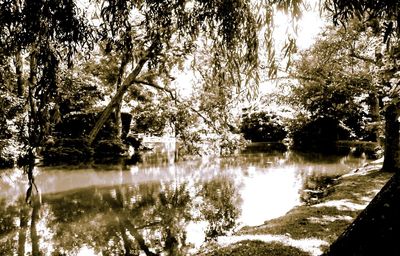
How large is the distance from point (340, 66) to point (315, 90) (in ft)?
5.76

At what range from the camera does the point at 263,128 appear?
42656mm

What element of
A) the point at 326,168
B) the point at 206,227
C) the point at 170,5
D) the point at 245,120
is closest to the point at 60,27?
the point at 170,5

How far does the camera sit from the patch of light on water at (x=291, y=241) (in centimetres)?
592

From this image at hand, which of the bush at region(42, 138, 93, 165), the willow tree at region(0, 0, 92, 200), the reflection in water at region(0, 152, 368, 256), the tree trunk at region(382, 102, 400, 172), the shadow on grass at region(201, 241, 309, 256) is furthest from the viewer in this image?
the tree trunk at region(382, 102, 400, 172)

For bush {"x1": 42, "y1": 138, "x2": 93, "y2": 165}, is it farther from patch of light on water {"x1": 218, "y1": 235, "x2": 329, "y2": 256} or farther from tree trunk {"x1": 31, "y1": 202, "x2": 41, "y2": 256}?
patch of light on water {"x1": 218, "y1": 235, "x2": 329, "y2": 256}

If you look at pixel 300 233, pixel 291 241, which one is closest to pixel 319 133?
pixel 300 233

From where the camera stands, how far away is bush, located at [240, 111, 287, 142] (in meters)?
41.2

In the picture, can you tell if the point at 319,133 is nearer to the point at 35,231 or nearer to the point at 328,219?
the point at 328,219

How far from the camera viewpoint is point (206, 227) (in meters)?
10.2

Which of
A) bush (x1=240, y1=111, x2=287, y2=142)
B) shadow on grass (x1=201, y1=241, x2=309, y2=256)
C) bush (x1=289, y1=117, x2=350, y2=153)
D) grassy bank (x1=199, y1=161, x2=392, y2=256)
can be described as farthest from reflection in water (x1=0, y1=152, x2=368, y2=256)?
bush (x1=240, y1=111, x2=287, y2=142)

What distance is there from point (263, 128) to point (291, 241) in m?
36.8

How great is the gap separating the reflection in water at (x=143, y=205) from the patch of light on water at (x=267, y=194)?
3 centimetres

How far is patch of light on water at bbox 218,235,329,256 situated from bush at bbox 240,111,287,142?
111 feet

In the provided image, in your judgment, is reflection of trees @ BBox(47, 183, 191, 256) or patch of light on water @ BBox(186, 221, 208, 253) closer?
patch of light on water @ BBox(186, 221, 208, 253)
